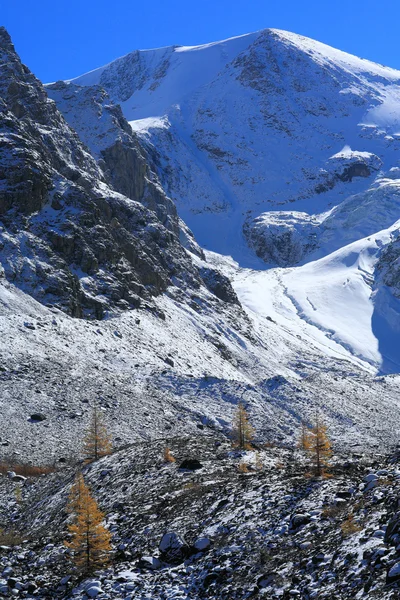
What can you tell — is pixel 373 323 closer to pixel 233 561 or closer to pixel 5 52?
pixel 5 52

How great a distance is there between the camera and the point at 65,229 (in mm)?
76125

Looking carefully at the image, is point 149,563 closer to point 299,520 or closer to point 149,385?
point 299,520

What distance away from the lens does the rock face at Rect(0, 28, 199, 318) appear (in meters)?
68.1

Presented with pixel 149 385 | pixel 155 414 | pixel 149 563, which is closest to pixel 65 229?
pixel 149 385

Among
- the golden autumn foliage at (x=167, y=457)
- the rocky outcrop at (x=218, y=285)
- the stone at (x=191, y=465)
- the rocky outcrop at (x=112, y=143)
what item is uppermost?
the rocky outcrop at (x=112, y=143)

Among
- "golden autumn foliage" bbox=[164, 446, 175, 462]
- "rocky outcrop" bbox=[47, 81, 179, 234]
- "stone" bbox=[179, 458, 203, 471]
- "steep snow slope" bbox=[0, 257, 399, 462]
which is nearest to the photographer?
"stone" bbox=[179, 458, 203, 471]

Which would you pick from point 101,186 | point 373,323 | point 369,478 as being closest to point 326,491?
point 369,478

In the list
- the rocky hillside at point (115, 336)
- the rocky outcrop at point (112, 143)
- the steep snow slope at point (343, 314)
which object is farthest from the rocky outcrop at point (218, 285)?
the steep snow slope at point (343, 314)

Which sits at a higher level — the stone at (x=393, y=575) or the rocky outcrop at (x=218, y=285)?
the rocky outcrop at (x=218, y=285)

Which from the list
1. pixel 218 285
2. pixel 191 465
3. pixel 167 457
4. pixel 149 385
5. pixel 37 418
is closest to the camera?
pixel 191 465

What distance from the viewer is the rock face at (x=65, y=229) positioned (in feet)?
223

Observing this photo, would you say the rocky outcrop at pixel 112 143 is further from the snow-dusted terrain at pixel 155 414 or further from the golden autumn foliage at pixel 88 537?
the golden autumn foliage at pixel 88 537

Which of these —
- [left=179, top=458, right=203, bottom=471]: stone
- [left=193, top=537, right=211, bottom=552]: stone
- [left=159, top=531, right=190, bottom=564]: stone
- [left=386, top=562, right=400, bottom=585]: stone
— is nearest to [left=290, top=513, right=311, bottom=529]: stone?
[left=193, top=537, right=211, bottom=552]: stone

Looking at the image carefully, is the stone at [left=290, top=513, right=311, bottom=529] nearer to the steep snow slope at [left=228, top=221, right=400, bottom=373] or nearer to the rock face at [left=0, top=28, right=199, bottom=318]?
the rock face at [left=0, top=28, right=199, bottom=318]
